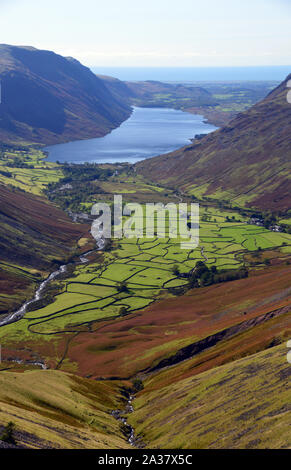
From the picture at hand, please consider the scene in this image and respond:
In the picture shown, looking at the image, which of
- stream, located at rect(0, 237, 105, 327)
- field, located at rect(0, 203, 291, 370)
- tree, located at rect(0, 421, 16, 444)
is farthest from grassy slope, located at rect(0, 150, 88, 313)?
tree, located at rect(0, 421, 16, 444)

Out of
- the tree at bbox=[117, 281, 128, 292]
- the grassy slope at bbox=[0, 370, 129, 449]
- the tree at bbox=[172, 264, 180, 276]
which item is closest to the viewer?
the grassy slope at bbox=[0, 370, 129, 449]

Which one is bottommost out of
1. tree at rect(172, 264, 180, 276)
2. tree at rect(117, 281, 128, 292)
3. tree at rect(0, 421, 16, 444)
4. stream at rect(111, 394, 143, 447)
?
stream at rect(111, 394, 143, 447)

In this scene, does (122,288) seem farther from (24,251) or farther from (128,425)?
(128,425)

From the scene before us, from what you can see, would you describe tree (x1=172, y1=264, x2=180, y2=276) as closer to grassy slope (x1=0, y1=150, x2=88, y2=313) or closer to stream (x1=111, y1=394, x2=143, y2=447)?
grassy slope (x1=0, y1=150, x2=88, y2=313)

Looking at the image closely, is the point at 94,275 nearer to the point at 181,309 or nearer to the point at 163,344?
the point at 181,309

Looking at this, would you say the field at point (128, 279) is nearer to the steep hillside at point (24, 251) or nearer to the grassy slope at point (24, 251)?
the grassy slope at point (24, 251)

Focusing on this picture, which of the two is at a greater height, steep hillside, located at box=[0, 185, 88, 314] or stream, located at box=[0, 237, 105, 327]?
steep hillside, located at box=[0, 185, 88, 314]
